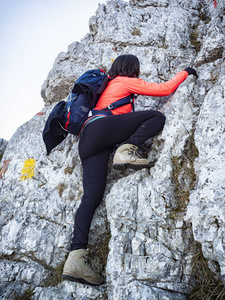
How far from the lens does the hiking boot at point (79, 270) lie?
163 inches

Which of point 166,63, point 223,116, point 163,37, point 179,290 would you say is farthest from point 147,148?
point 163,37

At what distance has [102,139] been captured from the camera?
489cm

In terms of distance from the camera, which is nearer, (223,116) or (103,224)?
(223,116)

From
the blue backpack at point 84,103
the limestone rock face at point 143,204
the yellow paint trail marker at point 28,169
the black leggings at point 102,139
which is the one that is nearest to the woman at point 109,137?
the black leggings at point 102,139

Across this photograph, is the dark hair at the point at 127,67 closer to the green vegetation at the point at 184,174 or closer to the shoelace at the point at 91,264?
the green vegetation at the point at 184,174

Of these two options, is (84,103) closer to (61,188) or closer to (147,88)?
(147,88)

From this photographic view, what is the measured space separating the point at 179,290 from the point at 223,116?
2967mm

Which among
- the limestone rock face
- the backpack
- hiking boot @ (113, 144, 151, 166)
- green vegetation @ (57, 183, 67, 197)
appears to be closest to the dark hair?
the backpack

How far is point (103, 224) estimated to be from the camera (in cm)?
508

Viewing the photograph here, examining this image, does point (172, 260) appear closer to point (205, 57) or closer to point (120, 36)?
point (205, 57)

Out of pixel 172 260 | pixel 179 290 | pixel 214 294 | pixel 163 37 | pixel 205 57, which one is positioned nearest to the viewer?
pixel 214 294

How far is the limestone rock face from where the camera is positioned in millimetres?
3809

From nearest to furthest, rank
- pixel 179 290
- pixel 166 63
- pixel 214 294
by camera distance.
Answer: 1. pixel 214 294
2. pixel 179 290
3. pixel 166 63

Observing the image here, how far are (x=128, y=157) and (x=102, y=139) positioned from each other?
0.65m
